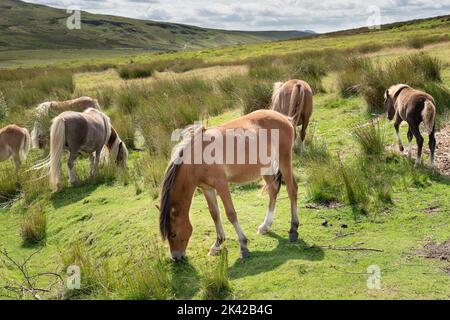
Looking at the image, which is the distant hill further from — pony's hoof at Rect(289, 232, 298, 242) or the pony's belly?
pony's hoof at Rect(289, 232, 298, 242)

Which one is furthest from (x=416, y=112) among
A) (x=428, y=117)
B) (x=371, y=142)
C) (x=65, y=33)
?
(x=65, y=33)

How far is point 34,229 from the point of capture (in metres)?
7.61

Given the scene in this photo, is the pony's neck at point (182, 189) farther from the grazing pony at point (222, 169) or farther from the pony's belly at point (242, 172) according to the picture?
the pony's belly at point (242, 172)

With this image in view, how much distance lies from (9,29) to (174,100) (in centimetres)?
15633

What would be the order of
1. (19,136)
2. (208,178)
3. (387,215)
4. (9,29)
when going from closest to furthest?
(208,178) → (387,215) → (19,136) → (9,29)

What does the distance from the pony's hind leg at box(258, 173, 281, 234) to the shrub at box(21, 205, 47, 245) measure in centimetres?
369

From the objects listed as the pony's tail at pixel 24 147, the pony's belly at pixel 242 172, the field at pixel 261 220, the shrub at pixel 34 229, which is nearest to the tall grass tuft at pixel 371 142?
the field at pixel 261 220

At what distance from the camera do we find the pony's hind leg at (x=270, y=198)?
6.08 metres

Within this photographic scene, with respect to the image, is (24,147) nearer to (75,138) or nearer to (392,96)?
(75,138)

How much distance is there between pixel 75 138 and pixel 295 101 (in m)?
4.35

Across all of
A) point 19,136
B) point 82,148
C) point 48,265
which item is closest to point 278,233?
point 48,265

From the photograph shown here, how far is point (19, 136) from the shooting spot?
10.5 m

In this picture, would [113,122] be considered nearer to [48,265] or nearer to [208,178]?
[48,265]

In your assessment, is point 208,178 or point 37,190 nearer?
point 208,178
